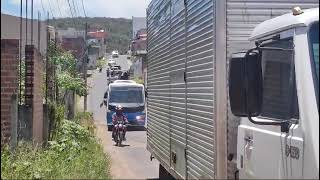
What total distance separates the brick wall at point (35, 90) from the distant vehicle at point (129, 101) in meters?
16.4

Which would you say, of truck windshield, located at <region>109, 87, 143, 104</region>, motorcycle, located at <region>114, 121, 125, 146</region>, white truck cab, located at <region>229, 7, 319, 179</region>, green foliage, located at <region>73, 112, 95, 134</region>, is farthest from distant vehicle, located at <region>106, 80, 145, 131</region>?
white truck cab, located at <region>229, 7, 319, 179</region>

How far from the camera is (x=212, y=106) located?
5.79 metres

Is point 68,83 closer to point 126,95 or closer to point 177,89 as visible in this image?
point 126,95

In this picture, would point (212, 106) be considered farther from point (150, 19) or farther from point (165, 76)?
point (150, 19)

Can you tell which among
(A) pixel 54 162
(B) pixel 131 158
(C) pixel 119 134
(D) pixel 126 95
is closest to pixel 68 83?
(D) pixel 126 95

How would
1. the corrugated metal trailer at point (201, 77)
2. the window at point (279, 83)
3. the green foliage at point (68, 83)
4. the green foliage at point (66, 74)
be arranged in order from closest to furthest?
1. the window at point (279, 83)
2. the corrugated metal trailer at point (201, 77)
3. the green foliage at point (66, 74)
4. the green foliage at point (68, 83)

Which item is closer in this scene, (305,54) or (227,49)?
(305,54)

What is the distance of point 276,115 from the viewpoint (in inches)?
173

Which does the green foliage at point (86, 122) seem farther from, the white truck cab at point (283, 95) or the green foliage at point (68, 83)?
the white truck cab at point (283, 95)

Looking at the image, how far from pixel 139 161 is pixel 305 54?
1292 cm

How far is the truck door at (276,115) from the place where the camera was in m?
4.17

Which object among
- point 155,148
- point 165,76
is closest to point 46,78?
point 155,148

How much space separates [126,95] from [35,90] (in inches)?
703

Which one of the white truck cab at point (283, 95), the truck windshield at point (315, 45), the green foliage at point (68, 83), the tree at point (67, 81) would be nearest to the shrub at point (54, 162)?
the white truck cab at point (283, 95)
